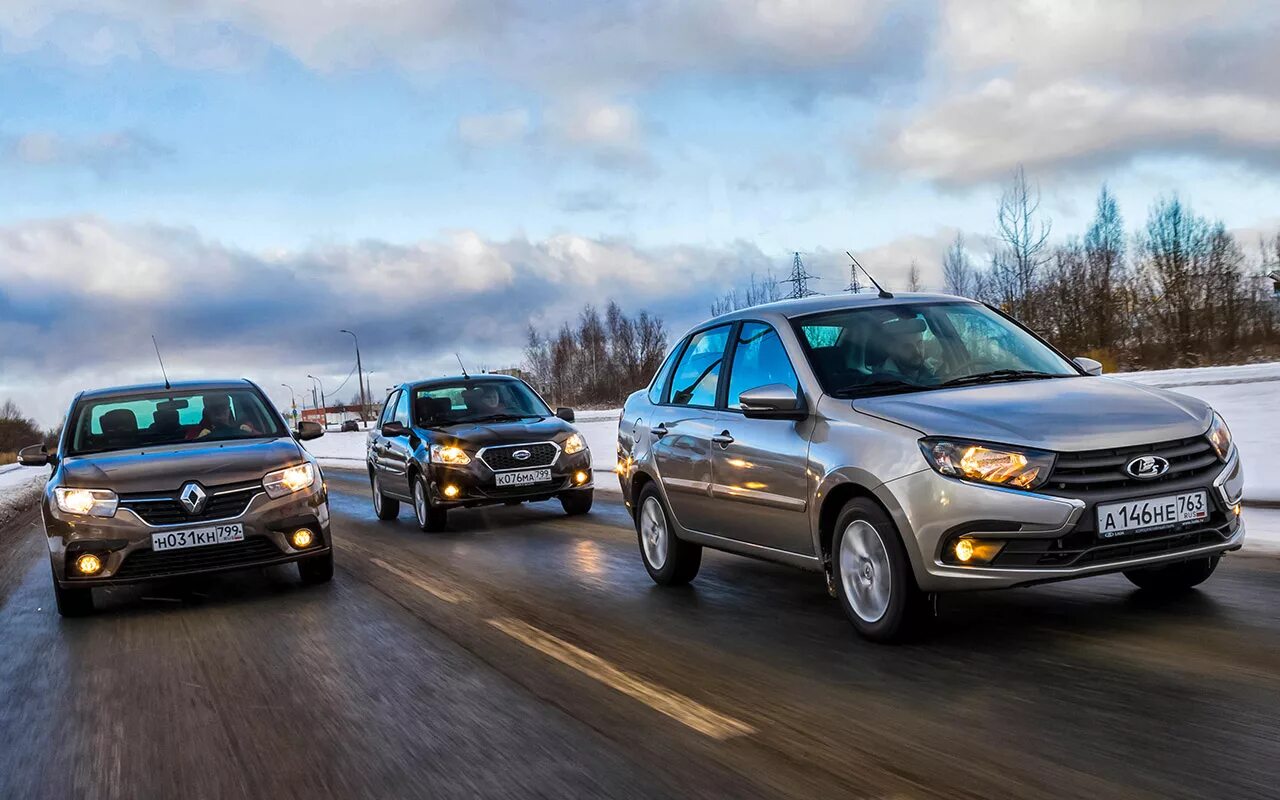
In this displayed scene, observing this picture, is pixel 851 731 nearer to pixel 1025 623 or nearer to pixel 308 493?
pixel 1025 623

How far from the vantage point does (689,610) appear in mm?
6828

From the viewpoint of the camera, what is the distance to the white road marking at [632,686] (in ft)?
14.2

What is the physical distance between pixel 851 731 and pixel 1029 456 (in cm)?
147

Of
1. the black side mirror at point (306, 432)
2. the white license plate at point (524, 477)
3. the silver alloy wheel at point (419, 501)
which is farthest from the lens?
the silver alloy wheel at point (419, 501)

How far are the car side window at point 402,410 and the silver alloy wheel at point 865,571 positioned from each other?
887 centimetres

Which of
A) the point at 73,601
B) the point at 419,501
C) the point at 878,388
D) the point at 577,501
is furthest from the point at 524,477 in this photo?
the point at 878,388

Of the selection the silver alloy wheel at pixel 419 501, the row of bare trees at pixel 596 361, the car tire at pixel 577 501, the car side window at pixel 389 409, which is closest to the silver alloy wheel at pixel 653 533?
the car tire at pixel 577 501

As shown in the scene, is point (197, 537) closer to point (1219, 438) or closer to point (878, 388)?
point (878, 388)

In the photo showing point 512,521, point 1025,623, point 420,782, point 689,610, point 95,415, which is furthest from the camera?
point 512,521

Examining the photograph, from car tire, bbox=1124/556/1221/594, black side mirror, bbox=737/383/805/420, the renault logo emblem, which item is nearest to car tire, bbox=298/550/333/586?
the renault logo emblem

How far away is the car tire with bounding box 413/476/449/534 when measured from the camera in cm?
1265

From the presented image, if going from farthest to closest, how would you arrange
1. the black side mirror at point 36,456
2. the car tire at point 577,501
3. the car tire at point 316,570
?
the car tire at point 577,501 → the black side mirror at point 36,456 → the car tire at point 316,570

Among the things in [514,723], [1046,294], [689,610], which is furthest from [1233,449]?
[1046,294]

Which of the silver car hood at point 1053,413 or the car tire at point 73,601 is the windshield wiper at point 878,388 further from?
the car tire at point 73,601
